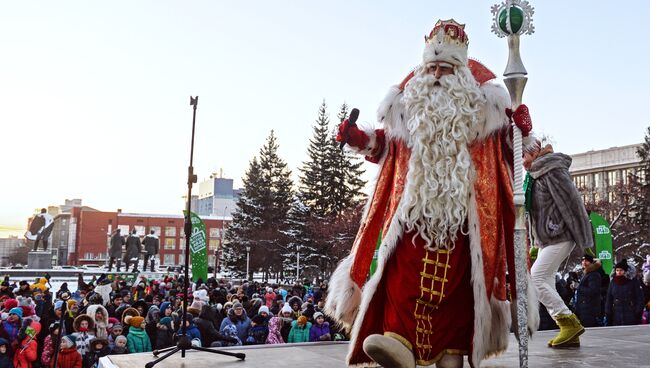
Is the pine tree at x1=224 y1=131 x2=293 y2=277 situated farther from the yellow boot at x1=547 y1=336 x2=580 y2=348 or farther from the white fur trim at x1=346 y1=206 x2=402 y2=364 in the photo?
the white fur trim at x1=346 y1=206 x2=402 y2=364

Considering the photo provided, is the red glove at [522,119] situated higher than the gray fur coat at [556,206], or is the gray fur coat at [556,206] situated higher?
the red glove at [522,119]

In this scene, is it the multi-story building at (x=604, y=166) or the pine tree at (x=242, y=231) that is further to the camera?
the multi-story building at (x=604, y=166)

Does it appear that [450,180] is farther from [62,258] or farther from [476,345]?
[62,258]

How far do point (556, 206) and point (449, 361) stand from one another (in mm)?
2429

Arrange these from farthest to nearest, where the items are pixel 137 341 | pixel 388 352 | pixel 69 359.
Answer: pixel 137 341
pixel 69 359
pixel 388 352

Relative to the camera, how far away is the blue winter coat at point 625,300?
10312mm

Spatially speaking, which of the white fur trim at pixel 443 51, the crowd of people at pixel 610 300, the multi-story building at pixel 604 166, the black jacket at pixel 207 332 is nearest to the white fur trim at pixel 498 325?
the white fur trim at pixel 443 51

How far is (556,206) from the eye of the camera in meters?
5.61

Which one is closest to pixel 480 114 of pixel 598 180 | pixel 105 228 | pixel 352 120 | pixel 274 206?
pixel 352 120

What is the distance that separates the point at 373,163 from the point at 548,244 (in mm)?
2090

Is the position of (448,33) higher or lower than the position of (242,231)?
lower

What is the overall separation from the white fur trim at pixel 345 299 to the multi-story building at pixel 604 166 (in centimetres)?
6798

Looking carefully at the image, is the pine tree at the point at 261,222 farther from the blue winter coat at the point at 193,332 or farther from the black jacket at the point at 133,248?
the blue winter coat at the point at 193,332

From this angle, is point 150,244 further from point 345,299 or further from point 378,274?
point 378,274
